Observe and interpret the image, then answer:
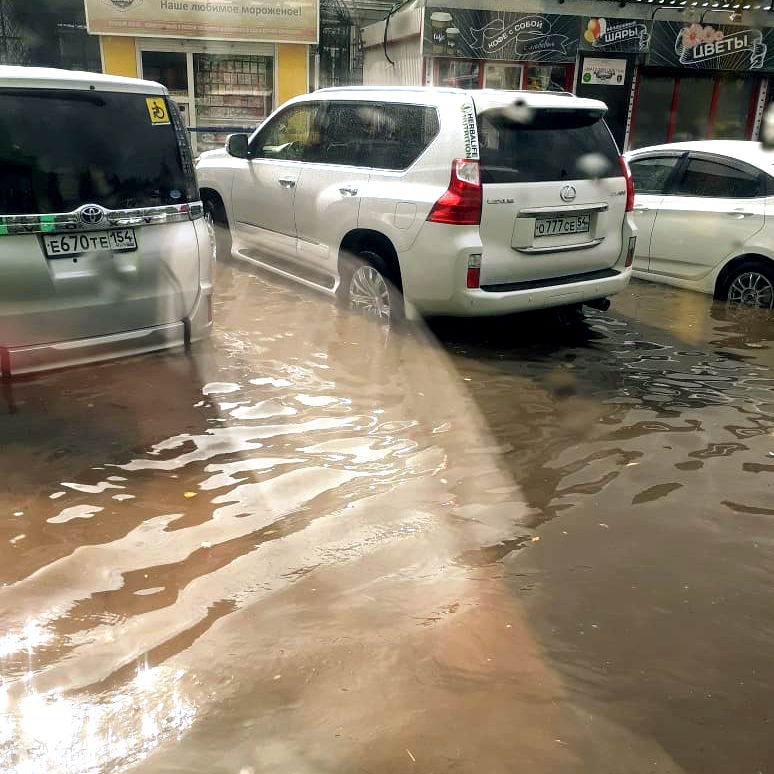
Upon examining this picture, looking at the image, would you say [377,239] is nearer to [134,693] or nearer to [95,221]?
[95,221]

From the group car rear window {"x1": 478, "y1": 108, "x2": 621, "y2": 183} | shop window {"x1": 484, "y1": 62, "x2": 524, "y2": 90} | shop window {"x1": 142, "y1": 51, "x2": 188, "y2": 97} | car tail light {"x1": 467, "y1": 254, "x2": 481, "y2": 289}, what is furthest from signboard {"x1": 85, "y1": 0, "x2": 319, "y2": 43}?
car tail light {"x1": 467, "y1": 254, "x2": 481, "y2": 289}

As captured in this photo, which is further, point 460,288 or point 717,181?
point 717,181

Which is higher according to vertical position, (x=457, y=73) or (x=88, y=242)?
(x=457, y=73)

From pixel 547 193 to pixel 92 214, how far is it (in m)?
2.93

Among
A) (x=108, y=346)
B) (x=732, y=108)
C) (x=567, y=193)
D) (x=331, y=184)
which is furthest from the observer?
(x=732, y=108)

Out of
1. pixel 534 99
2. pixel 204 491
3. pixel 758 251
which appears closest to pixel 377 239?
pixel 534 99

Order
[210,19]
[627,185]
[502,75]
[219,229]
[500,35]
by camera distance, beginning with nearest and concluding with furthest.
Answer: [627,185], [219,229], [500,35], [210,19], [502,75]

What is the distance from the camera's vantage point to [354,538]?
3225 millimetres

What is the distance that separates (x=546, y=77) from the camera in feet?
54.6

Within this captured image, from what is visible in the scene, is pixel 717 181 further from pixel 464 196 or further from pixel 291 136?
pixel 291 136

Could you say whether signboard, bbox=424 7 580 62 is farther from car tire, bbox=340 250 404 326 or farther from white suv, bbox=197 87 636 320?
car tire, bbox=340 250 404 326

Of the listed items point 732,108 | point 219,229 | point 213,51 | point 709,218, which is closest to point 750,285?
point 709,218

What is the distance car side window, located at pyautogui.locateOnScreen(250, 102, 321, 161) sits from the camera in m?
6.54

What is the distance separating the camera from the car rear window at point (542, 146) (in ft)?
17.2
